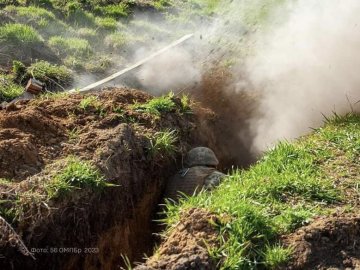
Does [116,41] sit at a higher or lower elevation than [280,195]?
higher

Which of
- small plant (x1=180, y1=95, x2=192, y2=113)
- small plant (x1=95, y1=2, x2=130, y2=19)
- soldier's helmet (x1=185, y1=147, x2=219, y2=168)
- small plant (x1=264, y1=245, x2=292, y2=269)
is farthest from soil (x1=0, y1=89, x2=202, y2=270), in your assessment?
small plant (x1=95, y1=2, x2=130, y2=19)

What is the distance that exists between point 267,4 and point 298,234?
5773mm

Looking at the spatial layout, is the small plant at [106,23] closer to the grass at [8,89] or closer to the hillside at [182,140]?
the hillside at [182,140]

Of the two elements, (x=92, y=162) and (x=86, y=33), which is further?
(x=86, y=33)

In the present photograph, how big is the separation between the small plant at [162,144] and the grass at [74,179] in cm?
84

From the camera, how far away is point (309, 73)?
6.36 m

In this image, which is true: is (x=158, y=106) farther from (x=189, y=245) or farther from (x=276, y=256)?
(x=276, y=256)

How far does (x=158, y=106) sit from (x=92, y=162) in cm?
150

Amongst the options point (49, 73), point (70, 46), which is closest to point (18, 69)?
point (49, 73)

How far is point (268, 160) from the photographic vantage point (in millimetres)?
4578

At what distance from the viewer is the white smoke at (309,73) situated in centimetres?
589

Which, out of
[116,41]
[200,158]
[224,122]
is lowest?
[200,158]

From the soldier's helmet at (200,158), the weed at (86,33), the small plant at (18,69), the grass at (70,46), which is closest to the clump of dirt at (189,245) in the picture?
the soldier's helmet at (200,158)

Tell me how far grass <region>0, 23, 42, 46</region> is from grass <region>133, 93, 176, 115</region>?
3.01 metres
